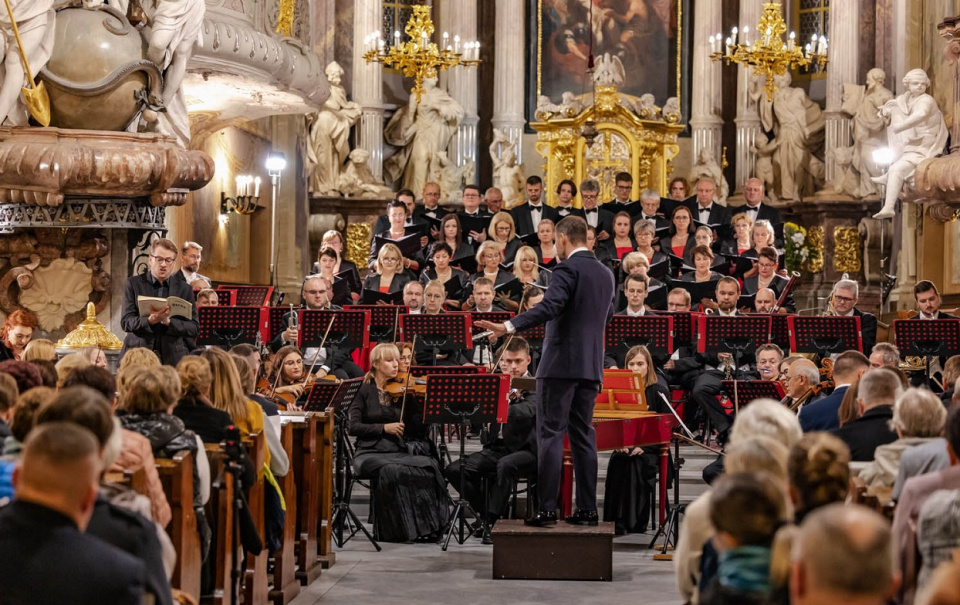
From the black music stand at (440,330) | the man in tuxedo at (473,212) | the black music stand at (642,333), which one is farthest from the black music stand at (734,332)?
the man in tuxedo at (473,212)

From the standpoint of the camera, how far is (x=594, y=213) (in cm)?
1661

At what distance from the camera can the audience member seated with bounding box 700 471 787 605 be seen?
360 cm

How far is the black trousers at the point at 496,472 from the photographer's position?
33.8ft

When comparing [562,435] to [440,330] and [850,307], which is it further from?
[850,307]

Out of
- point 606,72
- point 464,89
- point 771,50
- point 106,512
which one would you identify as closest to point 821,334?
point 771,50

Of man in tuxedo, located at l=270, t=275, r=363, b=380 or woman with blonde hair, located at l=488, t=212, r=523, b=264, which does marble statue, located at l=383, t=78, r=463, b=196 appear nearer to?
woman with blonde hair, located at l=488, t=212, r=523, b=264

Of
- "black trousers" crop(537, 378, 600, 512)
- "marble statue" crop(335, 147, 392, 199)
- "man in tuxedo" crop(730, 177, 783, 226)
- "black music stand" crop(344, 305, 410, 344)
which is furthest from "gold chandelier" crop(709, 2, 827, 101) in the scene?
"black trousers" crop(537, 378, 600, 512)

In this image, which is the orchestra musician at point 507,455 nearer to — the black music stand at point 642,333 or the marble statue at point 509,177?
the black music stand at point 642,333

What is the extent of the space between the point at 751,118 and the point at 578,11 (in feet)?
10.3

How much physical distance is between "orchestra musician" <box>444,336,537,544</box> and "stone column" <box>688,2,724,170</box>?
11.6 meters

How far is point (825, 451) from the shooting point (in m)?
4.19

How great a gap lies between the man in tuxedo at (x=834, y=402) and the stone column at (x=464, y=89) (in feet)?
44.9

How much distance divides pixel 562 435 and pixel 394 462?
6.62 feet

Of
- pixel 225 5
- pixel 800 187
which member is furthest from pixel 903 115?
pixel 225 5
